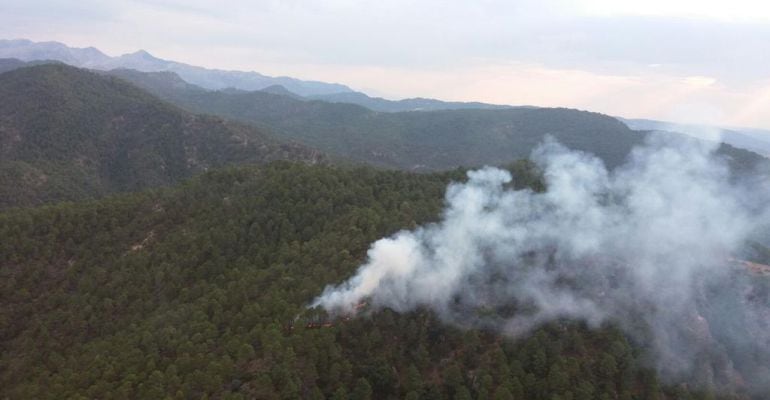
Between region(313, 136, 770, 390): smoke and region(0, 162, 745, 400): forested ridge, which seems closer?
region(0, 162, 745, 400): forested ridge

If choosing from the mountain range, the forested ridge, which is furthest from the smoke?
the forested ridge

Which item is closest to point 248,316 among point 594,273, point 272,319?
point 272,319

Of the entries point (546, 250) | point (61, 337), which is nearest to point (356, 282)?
point (546, 250)

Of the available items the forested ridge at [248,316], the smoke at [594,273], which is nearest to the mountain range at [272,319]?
the forested ridge at [248,316]

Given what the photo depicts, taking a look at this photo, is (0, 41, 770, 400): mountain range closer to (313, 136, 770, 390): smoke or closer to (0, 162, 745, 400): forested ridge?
(0, 162, 745, 400): forested ridge

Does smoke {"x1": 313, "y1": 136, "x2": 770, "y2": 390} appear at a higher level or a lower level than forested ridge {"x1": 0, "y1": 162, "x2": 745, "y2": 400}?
higher

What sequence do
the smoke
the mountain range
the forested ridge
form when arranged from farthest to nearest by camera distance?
the smoke
the mountain range
the forested ridge

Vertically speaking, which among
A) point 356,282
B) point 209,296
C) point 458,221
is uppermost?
Result: point 458,221

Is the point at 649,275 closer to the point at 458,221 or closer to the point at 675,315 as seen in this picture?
the point at 675,315
